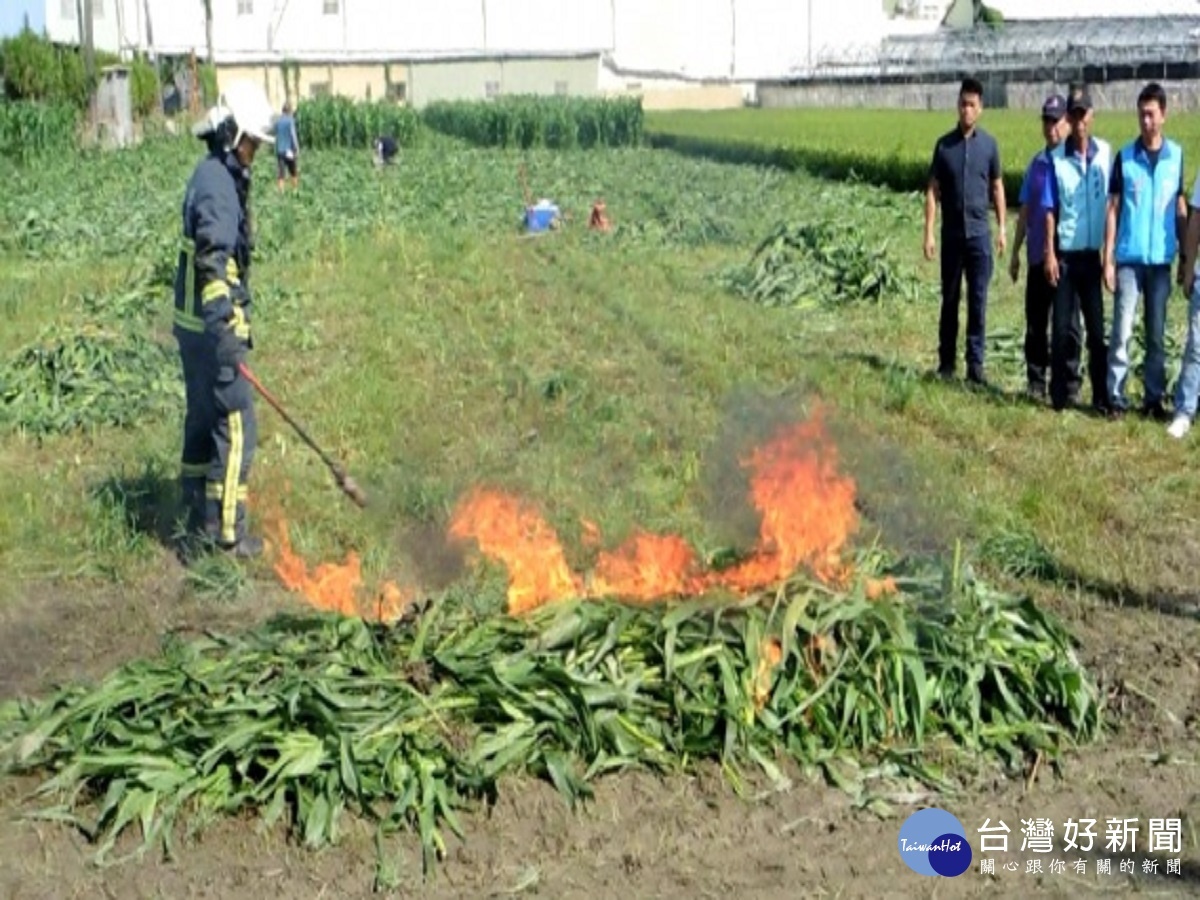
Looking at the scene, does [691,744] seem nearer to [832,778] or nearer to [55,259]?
[832,778]

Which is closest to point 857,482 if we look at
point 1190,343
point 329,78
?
point 1190,343

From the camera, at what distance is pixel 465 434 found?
10516 mm

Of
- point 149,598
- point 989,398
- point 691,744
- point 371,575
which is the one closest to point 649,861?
point 691,744

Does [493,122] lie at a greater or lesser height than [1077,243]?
greater

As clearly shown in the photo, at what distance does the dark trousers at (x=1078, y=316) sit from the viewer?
1054cm

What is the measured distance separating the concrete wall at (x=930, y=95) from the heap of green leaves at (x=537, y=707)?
30.6m

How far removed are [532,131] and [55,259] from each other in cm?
3090

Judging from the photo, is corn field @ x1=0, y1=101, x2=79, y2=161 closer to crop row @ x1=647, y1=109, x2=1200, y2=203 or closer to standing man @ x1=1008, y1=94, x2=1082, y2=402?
crop row @ x1=647, y1=109, x2=1200, y2=203

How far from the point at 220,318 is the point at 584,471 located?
237 centimetres

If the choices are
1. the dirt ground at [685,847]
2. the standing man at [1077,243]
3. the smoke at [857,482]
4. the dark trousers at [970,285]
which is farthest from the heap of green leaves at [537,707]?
the dark trousers at [970,285]

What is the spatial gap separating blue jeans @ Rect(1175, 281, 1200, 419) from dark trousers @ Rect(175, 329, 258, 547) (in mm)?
5585

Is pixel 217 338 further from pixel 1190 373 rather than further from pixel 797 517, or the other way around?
pixel 1190 373

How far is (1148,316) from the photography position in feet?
34.0

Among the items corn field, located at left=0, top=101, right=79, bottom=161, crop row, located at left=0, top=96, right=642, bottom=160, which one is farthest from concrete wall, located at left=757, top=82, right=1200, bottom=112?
corn field, located at left=0, top=101, right=79, bottom=161
